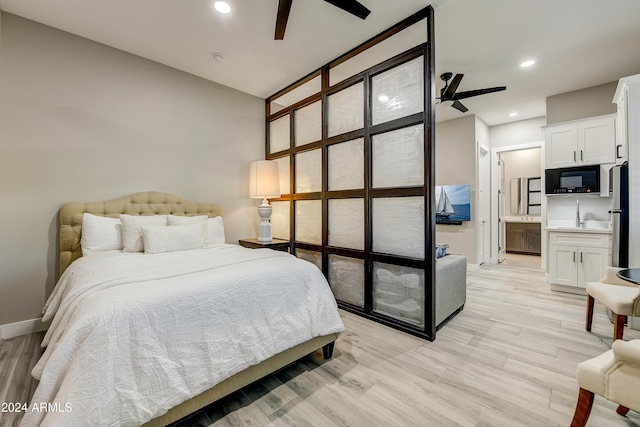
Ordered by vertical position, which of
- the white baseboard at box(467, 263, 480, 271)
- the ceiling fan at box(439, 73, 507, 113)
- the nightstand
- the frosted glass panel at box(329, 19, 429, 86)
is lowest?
the white baseboard at box(467, 263, 480, 271)

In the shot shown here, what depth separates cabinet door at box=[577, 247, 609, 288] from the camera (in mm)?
3406

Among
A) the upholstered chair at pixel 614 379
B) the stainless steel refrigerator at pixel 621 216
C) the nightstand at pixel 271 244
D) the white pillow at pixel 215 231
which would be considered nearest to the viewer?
the upholstered chair at pixel 614 379

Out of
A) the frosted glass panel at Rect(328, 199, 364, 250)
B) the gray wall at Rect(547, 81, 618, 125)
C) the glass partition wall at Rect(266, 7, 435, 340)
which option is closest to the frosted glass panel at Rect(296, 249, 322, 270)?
the glass partition wall at Rect(266, 7, 435, 340)

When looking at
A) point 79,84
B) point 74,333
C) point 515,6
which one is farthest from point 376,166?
point 79,84

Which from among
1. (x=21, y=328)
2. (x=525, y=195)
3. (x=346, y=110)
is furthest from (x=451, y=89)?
(x=21, y=328)

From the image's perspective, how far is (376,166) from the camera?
278cm

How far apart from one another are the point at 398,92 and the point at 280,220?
243 cm

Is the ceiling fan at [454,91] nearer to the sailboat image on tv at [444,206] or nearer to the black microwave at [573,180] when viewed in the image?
the black microwave at [573,180]

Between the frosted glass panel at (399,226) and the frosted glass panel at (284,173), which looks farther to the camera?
the frosted glass panel at (284,173)

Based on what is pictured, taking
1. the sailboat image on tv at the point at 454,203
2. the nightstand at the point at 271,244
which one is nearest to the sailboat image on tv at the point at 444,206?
the sailboat image on tv at the point at 454,203

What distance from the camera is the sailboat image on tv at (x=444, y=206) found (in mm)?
5145

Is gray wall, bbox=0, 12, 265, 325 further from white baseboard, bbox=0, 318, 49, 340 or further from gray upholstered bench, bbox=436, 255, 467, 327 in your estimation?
gray upholstered bench, bbox=436, 255, 467, 327

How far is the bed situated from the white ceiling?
2.24 meters

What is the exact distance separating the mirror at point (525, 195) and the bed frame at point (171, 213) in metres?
7.11
